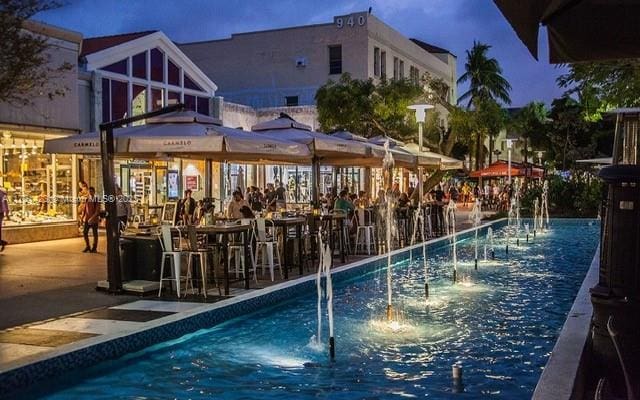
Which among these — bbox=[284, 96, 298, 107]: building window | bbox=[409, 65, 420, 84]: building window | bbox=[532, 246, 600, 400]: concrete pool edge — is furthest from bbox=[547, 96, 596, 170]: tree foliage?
bbox=[532, 246, 600, 400]: concrete pool edge

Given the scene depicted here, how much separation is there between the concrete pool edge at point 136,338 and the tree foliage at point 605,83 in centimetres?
575

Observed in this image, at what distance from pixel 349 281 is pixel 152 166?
489 inches

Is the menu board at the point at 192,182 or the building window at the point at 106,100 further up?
the building window at the point at 106,100

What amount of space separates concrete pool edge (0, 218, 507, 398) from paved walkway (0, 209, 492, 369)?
0.19 metres

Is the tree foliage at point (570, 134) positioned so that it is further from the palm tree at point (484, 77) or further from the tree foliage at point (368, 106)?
the tree foliage at point (368, 106)

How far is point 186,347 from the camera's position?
299 inches

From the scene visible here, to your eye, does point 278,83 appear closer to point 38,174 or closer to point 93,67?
point 93,67

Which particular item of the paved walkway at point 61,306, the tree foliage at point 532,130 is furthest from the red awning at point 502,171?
the paved walkway at point 61,306

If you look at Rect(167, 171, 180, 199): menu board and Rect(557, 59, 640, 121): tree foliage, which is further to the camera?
Rect(167, 171, 180, 199): menu board

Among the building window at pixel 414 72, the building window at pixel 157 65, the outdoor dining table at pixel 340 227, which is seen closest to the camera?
the outdoor dining table at pixel 340 227

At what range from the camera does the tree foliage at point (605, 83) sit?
1124cm

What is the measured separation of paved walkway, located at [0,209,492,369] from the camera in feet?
22.9

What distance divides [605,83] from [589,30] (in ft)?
30.3

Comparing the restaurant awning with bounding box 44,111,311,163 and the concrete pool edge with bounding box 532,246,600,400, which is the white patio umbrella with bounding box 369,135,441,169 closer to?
the restaurant awning with bounding box 44,111,311,163
